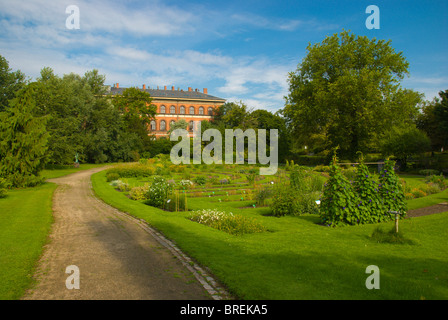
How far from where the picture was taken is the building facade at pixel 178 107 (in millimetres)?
74250

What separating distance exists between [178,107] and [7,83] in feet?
143

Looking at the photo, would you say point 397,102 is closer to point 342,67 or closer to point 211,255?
point 342,67

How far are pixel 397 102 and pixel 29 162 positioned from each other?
33389mm

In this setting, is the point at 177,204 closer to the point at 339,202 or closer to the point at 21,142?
the point at 339,202

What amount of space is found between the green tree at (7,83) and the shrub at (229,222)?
3205 centimetres

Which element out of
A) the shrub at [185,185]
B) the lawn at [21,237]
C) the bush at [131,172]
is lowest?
the lawn at [21,237]

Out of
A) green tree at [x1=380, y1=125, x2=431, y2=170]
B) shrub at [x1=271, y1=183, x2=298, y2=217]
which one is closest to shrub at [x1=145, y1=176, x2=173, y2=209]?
shrub at [x1=271, y1=183, x2=298, y2=217]

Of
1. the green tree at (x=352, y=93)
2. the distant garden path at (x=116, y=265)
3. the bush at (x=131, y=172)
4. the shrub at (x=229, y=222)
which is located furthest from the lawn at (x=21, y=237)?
the green tree at (x=352, y=93)

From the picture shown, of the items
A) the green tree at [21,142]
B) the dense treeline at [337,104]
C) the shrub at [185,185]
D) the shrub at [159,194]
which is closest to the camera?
the shrub at [159,194]

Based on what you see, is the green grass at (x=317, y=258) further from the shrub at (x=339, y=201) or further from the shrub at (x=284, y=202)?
the shrub at (x=284, y=202)

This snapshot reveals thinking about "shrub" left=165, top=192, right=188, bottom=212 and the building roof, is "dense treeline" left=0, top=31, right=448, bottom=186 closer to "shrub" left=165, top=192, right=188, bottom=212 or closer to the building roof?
"shrub" left=165, top=192, right=188, bottom=212

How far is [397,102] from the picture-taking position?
3241cm

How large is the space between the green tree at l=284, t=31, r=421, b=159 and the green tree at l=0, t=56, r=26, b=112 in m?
31.7

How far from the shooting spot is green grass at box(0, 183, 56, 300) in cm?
528
